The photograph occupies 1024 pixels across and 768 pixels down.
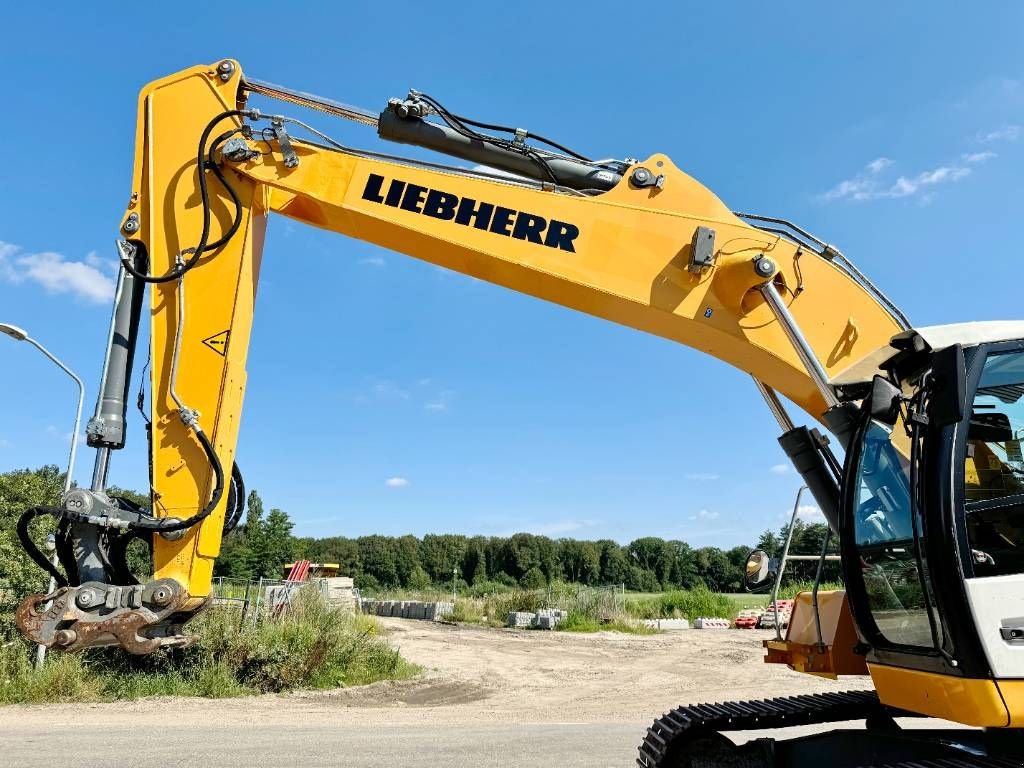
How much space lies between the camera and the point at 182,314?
5.31m

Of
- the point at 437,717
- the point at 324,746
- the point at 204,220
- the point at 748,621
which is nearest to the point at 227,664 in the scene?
the point at 437,717

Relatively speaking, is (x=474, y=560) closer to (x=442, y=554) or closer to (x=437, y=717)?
(x=442, y=554)

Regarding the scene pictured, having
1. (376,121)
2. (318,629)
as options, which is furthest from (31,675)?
(376,121)

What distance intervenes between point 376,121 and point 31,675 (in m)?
10.6

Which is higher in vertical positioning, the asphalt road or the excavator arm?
the excavator arm

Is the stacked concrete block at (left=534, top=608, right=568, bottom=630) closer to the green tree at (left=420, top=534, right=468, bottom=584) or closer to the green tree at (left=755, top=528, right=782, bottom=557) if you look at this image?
the green tree at (left=755, top=528, right=782, bottom=557)

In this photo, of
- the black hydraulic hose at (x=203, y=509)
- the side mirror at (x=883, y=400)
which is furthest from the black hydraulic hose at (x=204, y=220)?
the side mirror at (x=883, y=400)

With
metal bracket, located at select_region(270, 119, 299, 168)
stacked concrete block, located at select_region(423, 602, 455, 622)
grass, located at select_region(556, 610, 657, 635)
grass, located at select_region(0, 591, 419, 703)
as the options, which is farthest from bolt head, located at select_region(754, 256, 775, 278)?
stacked concrete block, located at select_region(423, 602, 455, 622)

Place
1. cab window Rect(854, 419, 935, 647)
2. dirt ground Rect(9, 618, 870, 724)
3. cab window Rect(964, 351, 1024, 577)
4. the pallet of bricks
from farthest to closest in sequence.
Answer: the pallet of bricks → dirt ground Rect(9, 618, 870, 724) → cab window Rect(854, 419, 935, 647) → cab window Rect(964, 351, 1024, 577)

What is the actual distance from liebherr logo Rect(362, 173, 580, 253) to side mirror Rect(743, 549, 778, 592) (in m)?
2.17

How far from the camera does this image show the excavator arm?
4984mm

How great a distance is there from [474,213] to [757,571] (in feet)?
9.12

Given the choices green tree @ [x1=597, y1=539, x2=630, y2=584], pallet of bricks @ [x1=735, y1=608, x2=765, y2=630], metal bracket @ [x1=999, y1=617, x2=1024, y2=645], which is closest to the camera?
metal bracket @ [x1=999, y1=617, x2=1024, y2=645]

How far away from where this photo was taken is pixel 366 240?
5.68 metres
